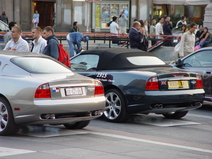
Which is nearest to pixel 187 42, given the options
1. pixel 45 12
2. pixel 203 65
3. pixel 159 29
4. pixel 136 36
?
pixel 136 36

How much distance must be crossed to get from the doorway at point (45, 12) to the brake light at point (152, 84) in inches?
1500

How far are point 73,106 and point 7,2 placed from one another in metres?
35.3

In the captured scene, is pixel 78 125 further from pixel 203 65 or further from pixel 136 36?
pixel 136 36

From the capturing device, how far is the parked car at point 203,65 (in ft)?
37.9

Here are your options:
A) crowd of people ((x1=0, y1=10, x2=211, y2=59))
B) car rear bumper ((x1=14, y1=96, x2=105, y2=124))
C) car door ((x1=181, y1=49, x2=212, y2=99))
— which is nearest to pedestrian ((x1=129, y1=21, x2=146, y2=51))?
crowd of people ((x1=0, y1=10, x2=211, y2=59))

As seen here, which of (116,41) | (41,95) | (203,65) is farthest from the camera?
(116,41)

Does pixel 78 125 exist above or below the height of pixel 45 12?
below

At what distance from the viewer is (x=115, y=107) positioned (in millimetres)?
9820

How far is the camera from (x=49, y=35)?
10852 millimetres

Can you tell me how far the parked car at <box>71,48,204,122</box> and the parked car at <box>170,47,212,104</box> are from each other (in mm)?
1410

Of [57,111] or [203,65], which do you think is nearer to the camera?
[57,111]

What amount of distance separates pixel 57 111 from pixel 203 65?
512 cm

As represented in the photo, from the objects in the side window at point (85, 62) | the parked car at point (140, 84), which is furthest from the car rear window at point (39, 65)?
the side window at point (85, 62)

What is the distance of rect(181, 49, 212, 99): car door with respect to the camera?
37.9ft
